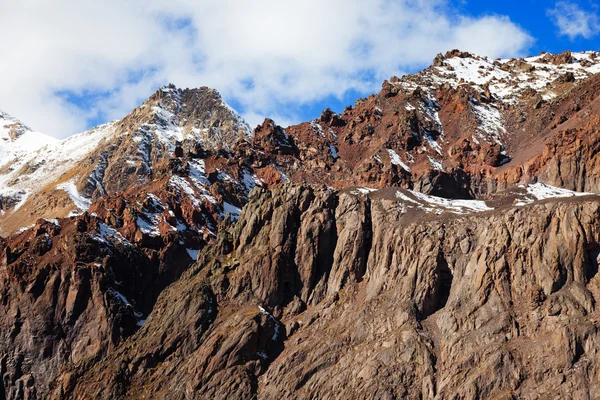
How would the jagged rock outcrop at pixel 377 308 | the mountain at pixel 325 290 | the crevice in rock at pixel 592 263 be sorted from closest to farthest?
the jagged rock outcrop at pixel 377 308 → the mountain at pixel 325 290 → the crevice in rock at pixel 592 263

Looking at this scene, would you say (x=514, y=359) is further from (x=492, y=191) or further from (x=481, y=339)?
(x=492, y=191)

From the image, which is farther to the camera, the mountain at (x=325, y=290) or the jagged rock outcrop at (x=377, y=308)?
the mountain at (x=325, y=290)

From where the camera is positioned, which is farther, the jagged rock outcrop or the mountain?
the mountain

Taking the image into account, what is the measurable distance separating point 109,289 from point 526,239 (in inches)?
2766

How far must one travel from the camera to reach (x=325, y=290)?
116250 millimetres

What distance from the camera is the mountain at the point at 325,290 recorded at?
310 ft

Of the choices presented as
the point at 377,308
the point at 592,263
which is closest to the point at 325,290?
the point at 377,308

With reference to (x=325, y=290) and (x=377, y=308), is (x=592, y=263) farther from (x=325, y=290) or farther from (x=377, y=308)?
(x=325, y=290)

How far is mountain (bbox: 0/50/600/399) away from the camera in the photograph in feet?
310

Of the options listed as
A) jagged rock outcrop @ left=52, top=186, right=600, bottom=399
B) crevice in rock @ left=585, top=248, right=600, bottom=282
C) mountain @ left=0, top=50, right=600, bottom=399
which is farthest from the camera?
crevice in rock @ left=585, top=248, right=600, bottom=282

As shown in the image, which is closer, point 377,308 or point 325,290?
point 377,308

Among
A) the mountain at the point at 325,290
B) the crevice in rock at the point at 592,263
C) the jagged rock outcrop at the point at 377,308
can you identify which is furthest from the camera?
the crevice in rock at the point at 592,263

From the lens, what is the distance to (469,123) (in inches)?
7456

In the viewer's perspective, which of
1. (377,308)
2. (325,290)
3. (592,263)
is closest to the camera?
(592,263)
